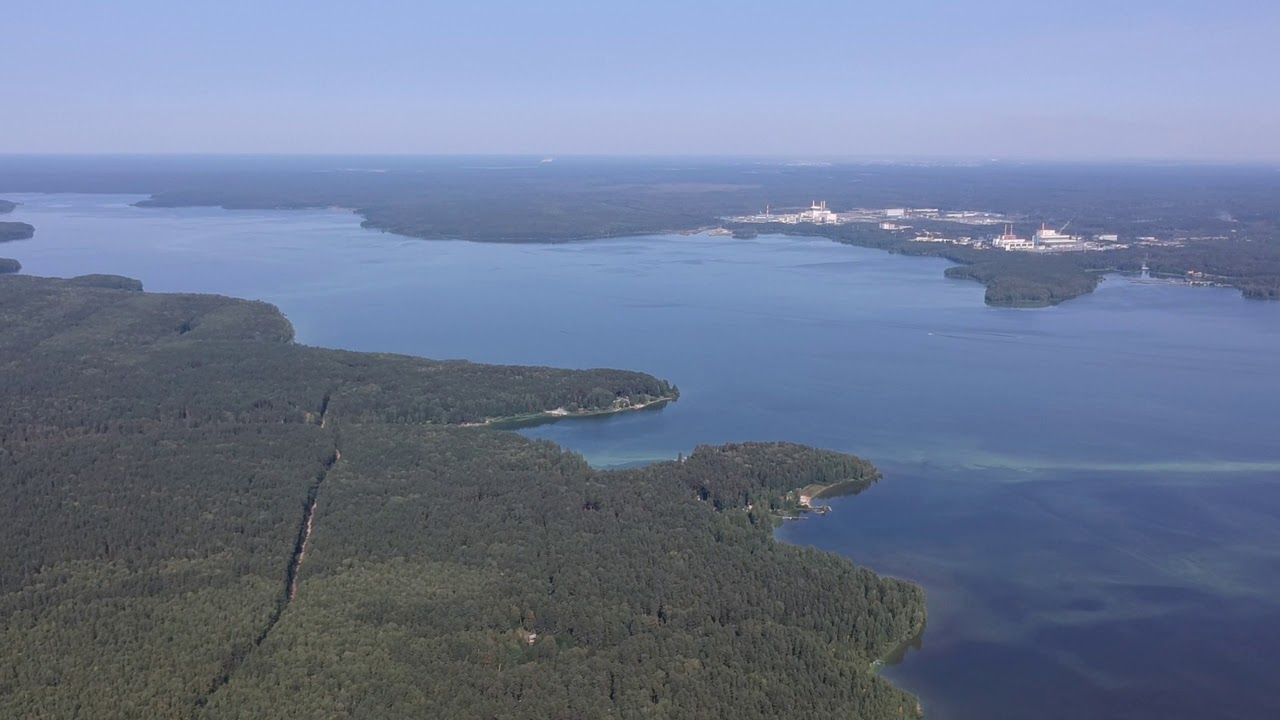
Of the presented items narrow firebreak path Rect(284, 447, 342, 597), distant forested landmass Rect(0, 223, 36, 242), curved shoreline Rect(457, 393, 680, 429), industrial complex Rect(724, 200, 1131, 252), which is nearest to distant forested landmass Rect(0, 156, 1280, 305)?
industrial complex Rect(724, 200, 1131, 252)

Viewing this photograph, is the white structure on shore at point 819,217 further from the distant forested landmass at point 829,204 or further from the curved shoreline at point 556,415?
the curved shoreline at point 556,415

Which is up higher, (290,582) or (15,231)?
(15,231)

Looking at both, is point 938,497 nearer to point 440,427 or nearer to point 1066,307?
point 440,427

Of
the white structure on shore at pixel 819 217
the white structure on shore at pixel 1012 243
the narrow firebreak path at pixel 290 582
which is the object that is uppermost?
the white structure on shore at pixel 819 217

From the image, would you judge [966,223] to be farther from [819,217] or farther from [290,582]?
[290,582]

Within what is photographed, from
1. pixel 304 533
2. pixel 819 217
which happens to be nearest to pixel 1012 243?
pixel 819 217

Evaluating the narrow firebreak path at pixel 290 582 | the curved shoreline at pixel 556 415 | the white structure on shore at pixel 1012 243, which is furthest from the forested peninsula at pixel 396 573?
the white structure on shore at pixel 1012 243

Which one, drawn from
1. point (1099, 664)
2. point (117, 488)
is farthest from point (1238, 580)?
point (117, 488)
